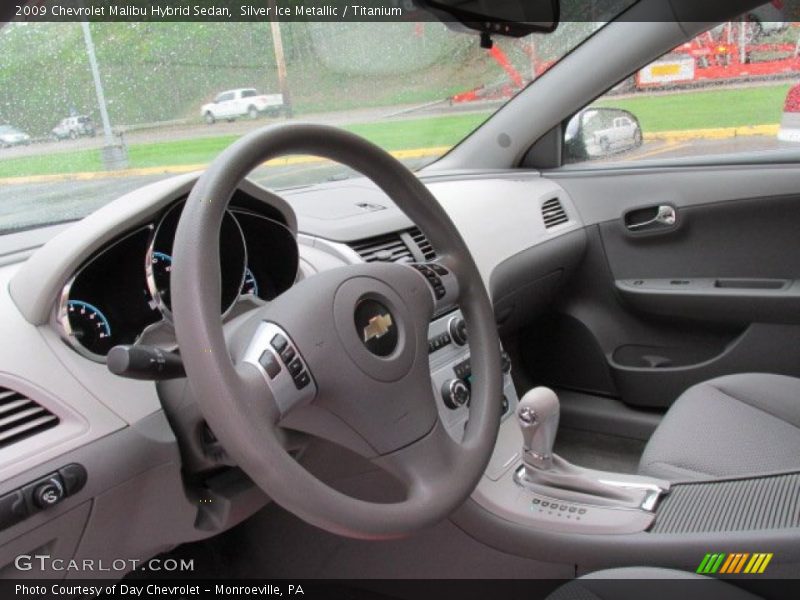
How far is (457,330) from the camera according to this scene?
5.76ft

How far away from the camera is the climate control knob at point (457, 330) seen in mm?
1741

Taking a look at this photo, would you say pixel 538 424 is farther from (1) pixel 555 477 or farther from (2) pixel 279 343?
(2) pixel 279 343

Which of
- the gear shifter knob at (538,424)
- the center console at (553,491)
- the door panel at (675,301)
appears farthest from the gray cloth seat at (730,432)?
the door panel at (675,301)

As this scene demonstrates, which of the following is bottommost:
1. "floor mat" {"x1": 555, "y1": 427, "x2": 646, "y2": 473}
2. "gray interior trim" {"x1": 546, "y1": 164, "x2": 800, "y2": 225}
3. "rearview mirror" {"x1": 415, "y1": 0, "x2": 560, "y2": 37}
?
"floor mat" {"x1": 555, "y1": 427, "x2": 646, "y2": 473}

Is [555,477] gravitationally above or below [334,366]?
below

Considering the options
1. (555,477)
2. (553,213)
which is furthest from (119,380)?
(553,213)

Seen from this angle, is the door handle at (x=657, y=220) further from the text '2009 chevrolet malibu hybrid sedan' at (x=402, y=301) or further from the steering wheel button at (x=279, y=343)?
the steering wheel button at (x=279, y=343)

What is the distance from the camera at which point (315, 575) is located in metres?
1.78

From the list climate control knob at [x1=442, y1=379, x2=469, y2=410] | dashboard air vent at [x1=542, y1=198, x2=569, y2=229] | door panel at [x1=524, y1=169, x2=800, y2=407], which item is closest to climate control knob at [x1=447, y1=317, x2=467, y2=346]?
climate control knob at [x1=442, y1=379, x2=469, y2=410]

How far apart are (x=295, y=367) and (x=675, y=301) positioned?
1.84 meters

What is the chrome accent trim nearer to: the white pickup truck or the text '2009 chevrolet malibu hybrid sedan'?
the text '2009 chevrolet malibu hybrid sedan'

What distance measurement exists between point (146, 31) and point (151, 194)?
2.42 ft

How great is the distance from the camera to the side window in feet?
7.41

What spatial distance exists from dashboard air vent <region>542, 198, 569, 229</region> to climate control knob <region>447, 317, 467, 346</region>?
886 mm
